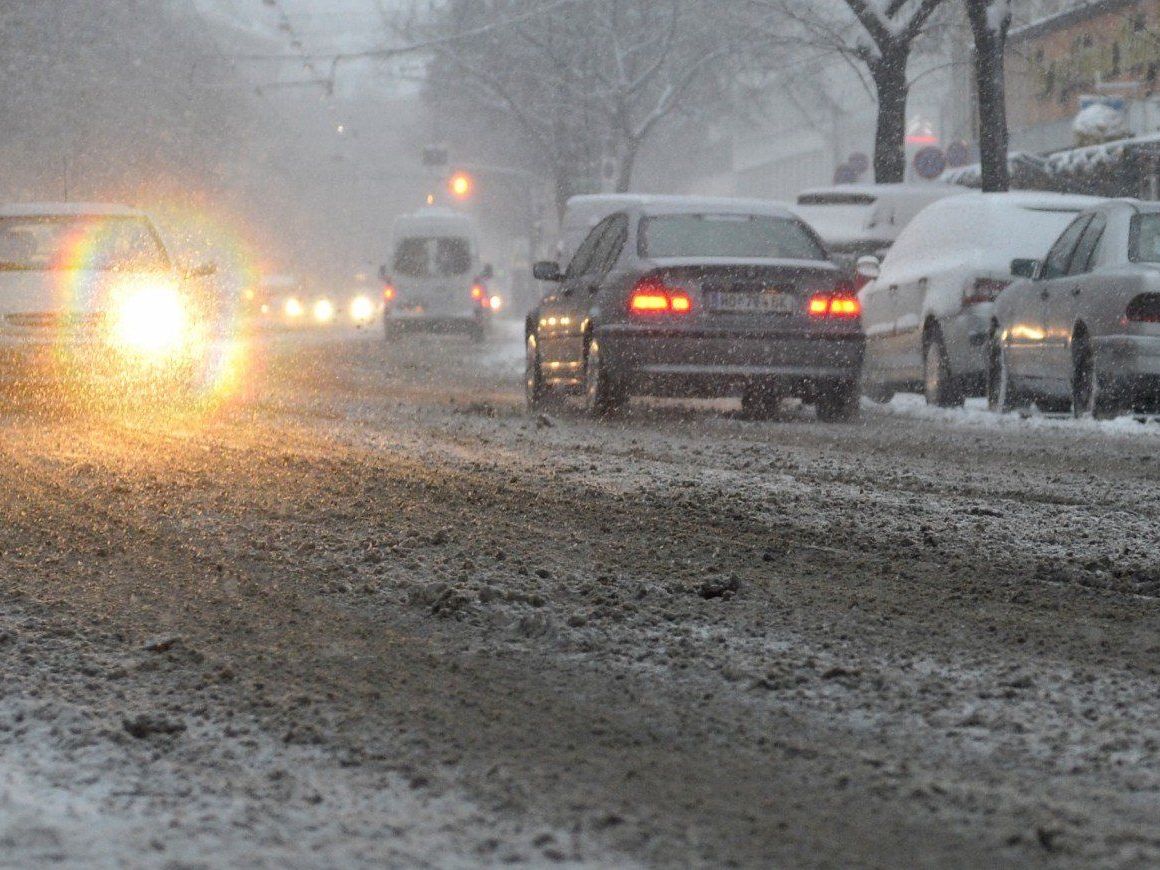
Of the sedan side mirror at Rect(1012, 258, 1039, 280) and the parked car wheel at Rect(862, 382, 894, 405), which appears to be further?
the parked car wheel at Rect(862, 382, 894, 405)

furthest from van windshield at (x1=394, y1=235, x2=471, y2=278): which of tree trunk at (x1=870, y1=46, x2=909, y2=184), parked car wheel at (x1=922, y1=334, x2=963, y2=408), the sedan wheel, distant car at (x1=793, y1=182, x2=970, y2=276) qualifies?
parked car wheel at (x1=922, y1=334, x2=963, y2=408)

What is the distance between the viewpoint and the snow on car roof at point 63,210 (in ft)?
54.4

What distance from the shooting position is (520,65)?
53.8 metres

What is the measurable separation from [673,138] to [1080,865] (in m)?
71.8

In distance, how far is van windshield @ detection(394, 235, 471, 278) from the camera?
41.0 metres

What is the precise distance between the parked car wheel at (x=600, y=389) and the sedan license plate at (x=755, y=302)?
33.6 inches

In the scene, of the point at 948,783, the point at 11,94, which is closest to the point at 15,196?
the point at 11,94

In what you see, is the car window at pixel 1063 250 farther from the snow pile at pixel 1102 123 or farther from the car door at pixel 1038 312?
the snow pile at pixel 1102 123

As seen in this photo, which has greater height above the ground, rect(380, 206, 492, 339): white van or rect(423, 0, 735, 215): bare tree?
rect(423, 0, 735, 215): bare tree

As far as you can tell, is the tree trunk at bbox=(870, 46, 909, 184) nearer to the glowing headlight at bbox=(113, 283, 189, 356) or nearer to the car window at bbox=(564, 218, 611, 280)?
the car window at bbox=(564, 218, 611, 280)

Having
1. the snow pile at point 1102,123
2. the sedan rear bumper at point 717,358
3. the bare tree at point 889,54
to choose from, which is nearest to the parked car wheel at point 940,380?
the sedan rear bumper at point 717,358

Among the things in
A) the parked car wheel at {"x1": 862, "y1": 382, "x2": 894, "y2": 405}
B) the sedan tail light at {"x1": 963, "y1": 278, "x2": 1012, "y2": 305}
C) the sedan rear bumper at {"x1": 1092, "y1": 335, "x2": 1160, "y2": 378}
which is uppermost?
the sedan tail light at {"x1": 963, "y1": 278, "x2": 1012, "y2": 305}

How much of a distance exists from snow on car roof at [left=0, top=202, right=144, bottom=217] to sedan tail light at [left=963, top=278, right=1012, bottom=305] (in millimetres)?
7183

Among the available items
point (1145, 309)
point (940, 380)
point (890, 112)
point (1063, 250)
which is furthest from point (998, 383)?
point (890, 112)
